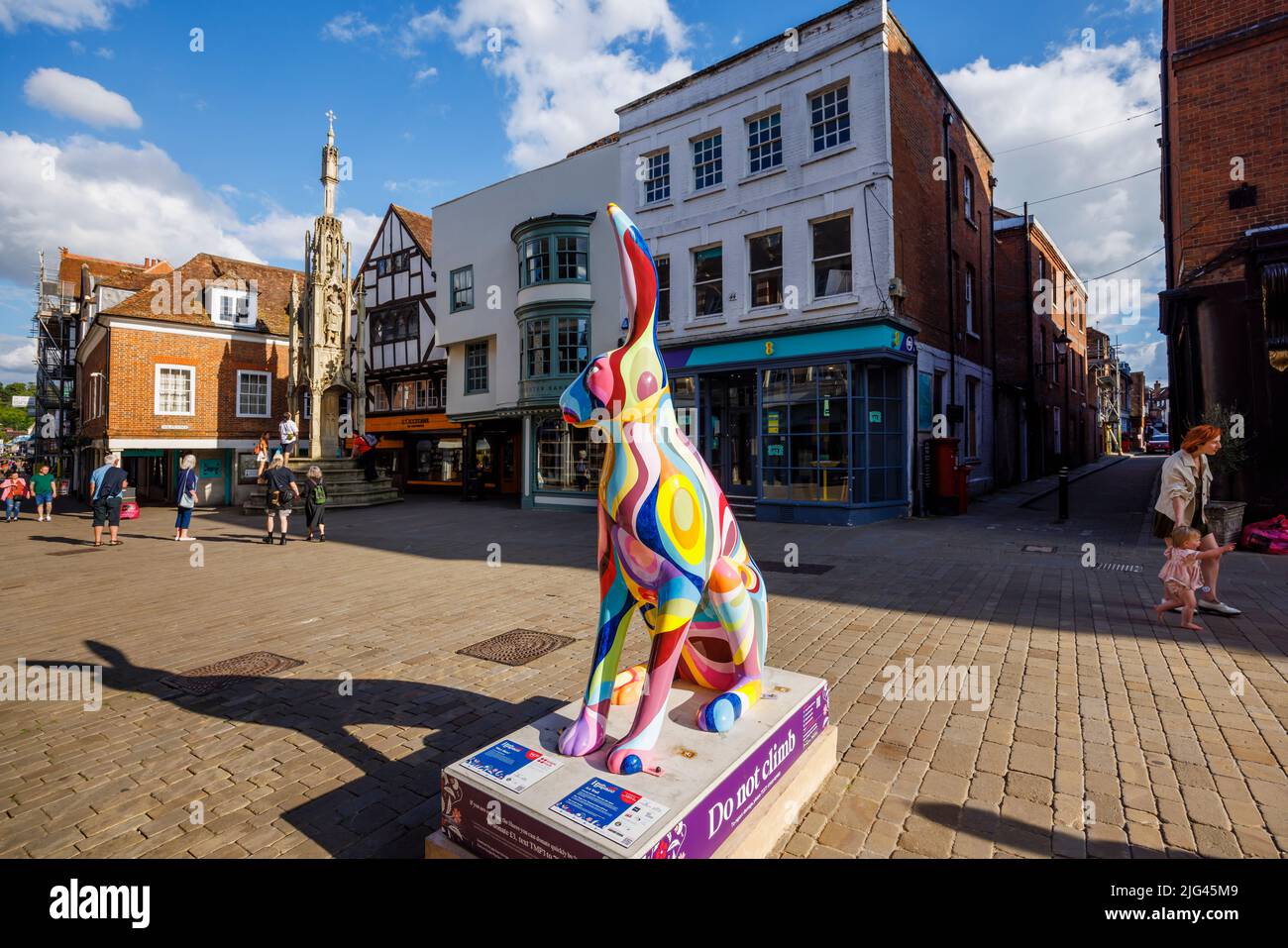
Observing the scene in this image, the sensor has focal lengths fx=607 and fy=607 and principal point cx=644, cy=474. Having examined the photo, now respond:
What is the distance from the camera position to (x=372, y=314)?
101 ft

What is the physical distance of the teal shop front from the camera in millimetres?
14547

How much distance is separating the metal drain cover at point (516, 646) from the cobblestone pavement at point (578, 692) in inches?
7.4

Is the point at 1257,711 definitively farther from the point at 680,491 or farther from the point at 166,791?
the point at 166,791

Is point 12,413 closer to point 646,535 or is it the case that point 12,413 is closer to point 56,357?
point 56,357

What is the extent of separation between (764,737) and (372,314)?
32.5m

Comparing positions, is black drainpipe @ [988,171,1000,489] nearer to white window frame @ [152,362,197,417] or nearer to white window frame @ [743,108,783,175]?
white window frame @ [743,108,783,175]

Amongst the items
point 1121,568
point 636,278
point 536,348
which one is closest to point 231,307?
point 536,348

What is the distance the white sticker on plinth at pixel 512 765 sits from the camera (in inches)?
102


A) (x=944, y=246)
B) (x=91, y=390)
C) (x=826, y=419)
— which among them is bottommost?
(x=826, y=419)

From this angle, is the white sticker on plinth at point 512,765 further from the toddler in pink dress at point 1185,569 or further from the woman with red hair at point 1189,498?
the woman with red hair at point 1189,498

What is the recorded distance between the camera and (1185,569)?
20.7 ft

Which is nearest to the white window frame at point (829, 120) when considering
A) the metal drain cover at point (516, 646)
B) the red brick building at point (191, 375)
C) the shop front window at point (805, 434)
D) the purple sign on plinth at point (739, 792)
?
the shop front window at point (805, 434)

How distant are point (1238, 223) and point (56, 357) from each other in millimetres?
55900
